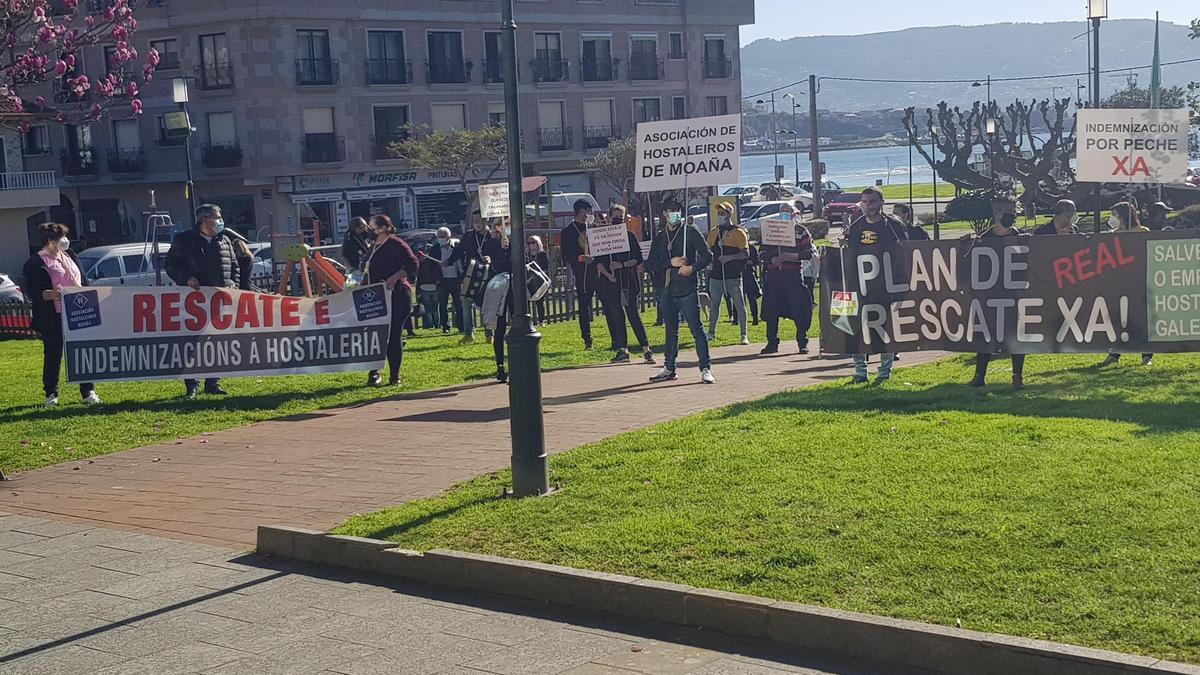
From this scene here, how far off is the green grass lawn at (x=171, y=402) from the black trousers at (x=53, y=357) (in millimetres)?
204

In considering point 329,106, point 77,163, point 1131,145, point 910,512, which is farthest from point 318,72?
point 910,512

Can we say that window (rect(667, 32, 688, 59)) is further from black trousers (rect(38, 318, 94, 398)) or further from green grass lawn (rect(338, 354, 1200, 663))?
green grass lawn (rect(338, 354, 1200, 663))

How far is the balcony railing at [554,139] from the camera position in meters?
60.8

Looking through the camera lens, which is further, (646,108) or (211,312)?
(646,108)

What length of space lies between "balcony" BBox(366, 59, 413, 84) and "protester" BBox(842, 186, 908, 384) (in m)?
45.3

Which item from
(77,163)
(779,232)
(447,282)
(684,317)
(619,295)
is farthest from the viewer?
(77,163)

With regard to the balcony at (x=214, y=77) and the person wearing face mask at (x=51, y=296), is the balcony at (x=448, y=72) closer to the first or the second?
the balcony at (x=214, y=77)

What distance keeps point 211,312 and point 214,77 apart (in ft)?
136

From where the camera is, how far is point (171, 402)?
14.7m

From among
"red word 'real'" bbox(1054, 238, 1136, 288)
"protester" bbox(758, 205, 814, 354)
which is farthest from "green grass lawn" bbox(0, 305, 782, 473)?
"red word 'real'" bbox(1054, 238, 1136, 288)

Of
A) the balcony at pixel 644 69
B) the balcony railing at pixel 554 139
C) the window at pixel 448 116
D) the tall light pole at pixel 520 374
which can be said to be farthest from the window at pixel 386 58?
the tall light pole at pixel 520 374

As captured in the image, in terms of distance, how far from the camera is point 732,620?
21.6 feet

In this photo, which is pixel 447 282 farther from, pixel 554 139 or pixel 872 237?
pixel 554 139

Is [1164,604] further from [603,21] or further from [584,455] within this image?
[603,21]
